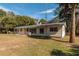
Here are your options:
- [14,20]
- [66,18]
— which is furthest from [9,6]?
[66,18]

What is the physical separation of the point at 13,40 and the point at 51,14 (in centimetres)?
159

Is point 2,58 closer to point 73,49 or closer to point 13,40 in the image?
point 13,40

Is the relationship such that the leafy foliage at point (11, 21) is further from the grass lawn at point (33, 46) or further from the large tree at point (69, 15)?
the large tree at point (69, 15)

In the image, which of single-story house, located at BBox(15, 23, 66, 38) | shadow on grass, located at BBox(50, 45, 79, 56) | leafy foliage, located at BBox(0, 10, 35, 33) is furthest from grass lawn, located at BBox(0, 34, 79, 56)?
leafy foliage, located at BBox(0, 10, 35, 33)

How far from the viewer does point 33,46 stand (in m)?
22.7

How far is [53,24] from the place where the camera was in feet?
74.7

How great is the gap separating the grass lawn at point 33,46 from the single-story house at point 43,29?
0.57 ft

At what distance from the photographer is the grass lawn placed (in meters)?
22.6

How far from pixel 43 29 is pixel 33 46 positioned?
0.68 m

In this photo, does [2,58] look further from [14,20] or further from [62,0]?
[62,0]

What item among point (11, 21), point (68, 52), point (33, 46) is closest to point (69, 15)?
point (68, 52)

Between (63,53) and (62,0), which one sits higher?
(62,0)

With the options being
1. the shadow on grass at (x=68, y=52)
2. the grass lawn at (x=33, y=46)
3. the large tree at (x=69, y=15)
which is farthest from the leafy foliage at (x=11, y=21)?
the shadow on grass at (x=68, y=52)

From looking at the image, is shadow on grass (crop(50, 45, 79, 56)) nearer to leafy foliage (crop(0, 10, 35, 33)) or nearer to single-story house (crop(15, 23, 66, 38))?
single-story house (crop(15, 23, 66, 38))
